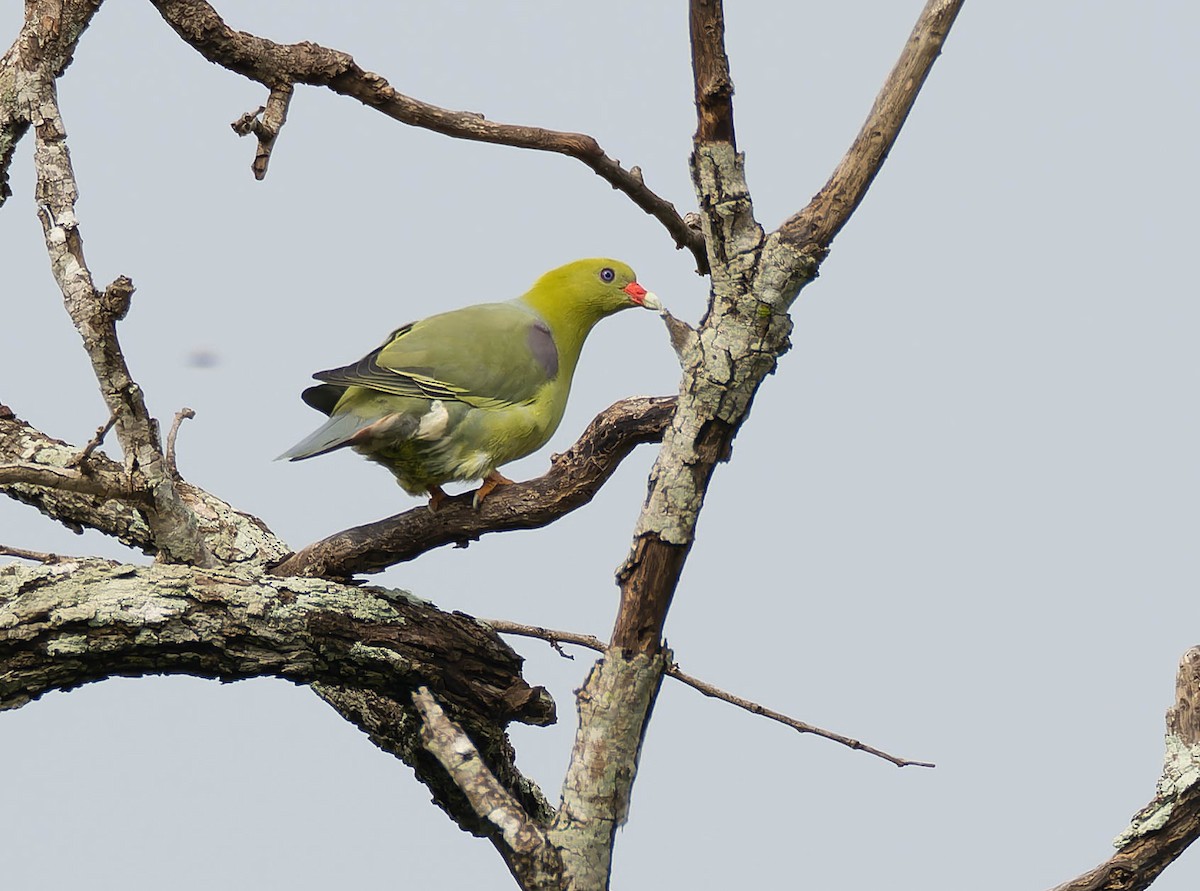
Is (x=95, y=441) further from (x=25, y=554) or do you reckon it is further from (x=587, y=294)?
(x=587, y=294)

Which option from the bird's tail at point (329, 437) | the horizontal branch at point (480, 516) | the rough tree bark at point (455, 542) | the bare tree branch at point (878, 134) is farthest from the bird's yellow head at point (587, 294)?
the bare tree branch at point (878, 134)

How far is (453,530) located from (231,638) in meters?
0.75

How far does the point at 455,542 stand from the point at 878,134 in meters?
1.68

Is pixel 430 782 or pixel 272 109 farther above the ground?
pixel 272 109

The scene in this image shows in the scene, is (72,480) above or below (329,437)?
below

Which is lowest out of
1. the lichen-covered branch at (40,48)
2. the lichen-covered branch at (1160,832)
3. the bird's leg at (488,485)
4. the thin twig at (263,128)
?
the lichen-covered branch at (1160,832)

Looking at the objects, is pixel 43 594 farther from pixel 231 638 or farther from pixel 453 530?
pixel 453 530

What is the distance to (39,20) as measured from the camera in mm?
3594

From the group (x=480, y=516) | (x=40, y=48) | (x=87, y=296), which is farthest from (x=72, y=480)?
(x=40, y=48)

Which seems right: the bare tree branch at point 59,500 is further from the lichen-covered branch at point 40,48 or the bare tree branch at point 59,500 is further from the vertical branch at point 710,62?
the vertical branch at point 710,62

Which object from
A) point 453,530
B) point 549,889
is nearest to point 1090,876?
point 549,889

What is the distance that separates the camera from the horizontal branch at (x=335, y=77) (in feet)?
11.5

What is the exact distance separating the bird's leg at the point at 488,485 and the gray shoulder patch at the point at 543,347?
0.36 metres

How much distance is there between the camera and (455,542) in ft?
12.6
